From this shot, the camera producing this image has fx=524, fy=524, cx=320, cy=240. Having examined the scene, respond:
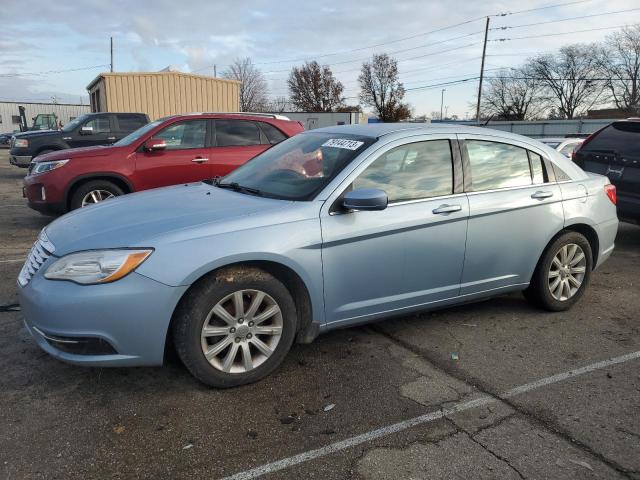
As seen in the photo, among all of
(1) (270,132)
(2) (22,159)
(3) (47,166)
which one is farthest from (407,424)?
(2) (22,159)

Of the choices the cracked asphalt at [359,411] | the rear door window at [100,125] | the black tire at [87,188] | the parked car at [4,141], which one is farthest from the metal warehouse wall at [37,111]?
the cracked asphalt at [359,411]

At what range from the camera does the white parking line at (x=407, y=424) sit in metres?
2.49

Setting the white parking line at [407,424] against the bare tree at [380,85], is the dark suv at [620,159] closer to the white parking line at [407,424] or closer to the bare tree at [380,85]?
the white parking line at [407,424]

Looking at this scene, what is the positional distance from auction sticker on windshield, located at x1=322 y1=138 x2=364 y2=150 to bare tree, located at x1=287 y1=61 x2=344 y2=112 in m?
69.8

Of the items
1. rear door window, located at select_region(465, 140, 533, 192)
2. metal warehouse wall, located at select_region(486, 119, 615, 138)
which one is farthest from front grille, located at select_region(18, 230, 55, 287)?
metal warehouse wall, located at select_region(486, 119, 615, 138)

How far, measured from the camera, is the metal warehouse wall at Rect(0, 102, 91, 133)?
179 ft

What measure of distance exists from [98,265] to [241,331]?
89 centimetres

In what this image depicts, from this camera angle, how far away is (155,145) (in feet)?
24.4

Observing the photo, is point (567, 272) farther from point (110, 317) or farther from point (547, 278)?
point (110, 317)

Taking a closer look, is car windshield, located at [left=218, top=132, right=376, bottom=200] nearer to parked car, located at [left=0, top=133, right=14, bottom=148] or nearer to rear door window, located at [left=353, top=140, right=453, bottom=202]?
rear door window, located at [left=353, top=140, right=453, bottom=202]

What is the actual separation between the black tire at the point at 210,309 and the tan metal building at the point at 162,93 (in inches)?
720

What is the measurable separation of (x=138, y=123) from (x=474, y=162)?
12.1 meters

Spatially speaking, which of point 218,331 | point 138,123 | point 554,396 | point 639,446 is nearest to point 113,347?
point 218,331

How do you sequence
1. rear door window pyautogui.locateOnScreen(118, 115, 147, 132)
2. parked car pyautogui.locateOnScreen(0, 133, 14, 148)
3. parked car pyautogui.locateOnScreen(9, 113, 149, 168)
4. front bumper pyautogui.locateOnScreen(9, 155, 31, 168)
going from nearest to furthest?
parked car pyautogui.locateOnScreen(9, 113, 149, 168), rear door window pyautogui.locateOnScreen(118, 115, 147, 132), front bumper pyautogui.locateOnScreen(9, 155, 31, 168), parked car pyautogui.locateOnScreen(0, 133, 14, 148)
